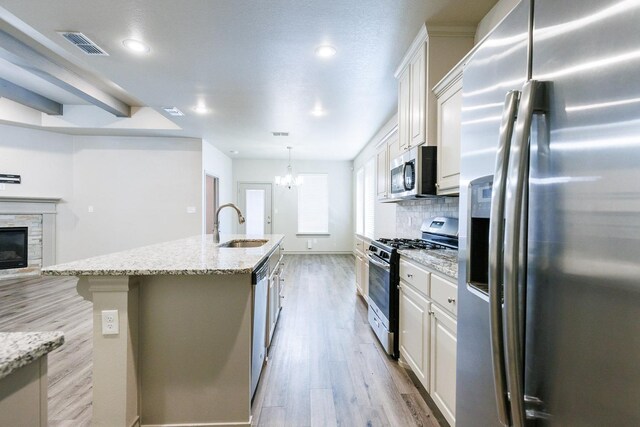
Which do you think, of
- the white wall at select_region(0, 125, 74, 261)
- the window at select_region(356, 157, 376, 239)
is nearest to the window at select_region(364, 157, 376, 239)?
the window at select_region(356, 157, 376, 239)

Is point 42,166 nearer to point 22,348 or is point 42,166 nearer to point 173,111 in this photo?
point 173,111

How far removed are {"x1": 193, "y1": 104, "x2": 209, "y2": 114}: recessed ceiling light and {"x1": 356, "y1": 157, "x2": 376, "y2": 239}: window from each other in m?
2.77

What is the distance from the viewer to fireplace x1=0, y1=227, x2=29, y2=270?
5.08 metres

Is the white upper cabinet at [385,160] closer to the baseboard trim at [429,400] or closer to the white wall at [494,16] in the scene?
the white wall at [494,16]

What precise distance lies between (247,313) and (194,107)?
3.33 meters

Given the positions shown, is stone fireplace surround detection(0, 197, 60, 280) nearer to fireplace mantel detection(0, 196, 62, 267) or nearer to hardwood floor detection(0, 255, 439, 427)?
fireplace mantel detection(0, 196, 62, 267)

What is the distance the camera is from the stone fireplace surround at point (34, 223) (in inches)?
201

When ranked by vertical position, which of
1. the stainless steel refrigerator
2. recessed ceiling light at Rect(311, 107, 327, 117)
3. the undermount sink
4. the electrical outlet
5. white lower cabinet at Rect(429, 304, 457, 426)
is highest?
recessed ceiling light at Rect(311, 107, 327, 117)

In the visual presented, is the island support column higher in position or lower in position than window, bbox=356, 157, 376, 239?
lower

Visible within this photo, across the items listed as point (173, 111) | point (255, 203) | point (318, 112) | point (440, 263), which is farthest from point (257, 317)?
point (255, 203)

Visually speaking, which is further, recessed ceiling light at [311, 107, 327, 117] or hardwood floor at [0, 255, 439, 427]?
recessed ceiling light at [311, 107, 327, 117]

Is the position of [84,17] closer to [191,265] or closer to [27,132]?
[191,265]

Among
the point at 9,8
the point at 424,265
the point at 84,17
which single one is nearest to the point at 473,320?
the point at 424,265

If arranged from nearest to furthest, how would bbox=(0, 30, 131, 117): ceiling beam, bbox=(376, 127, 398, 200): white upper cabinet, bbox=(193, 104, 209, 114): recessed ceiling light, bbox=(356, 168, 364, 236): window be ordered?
bbox=(0, 30, 131, 117): ceiling beam, bbox=(376, 127, 398, 200): white upper cabinet, bbox=(193, 104, 209, 114): recessed ceiling light, bbox=(356, 168, 364, 236): window
